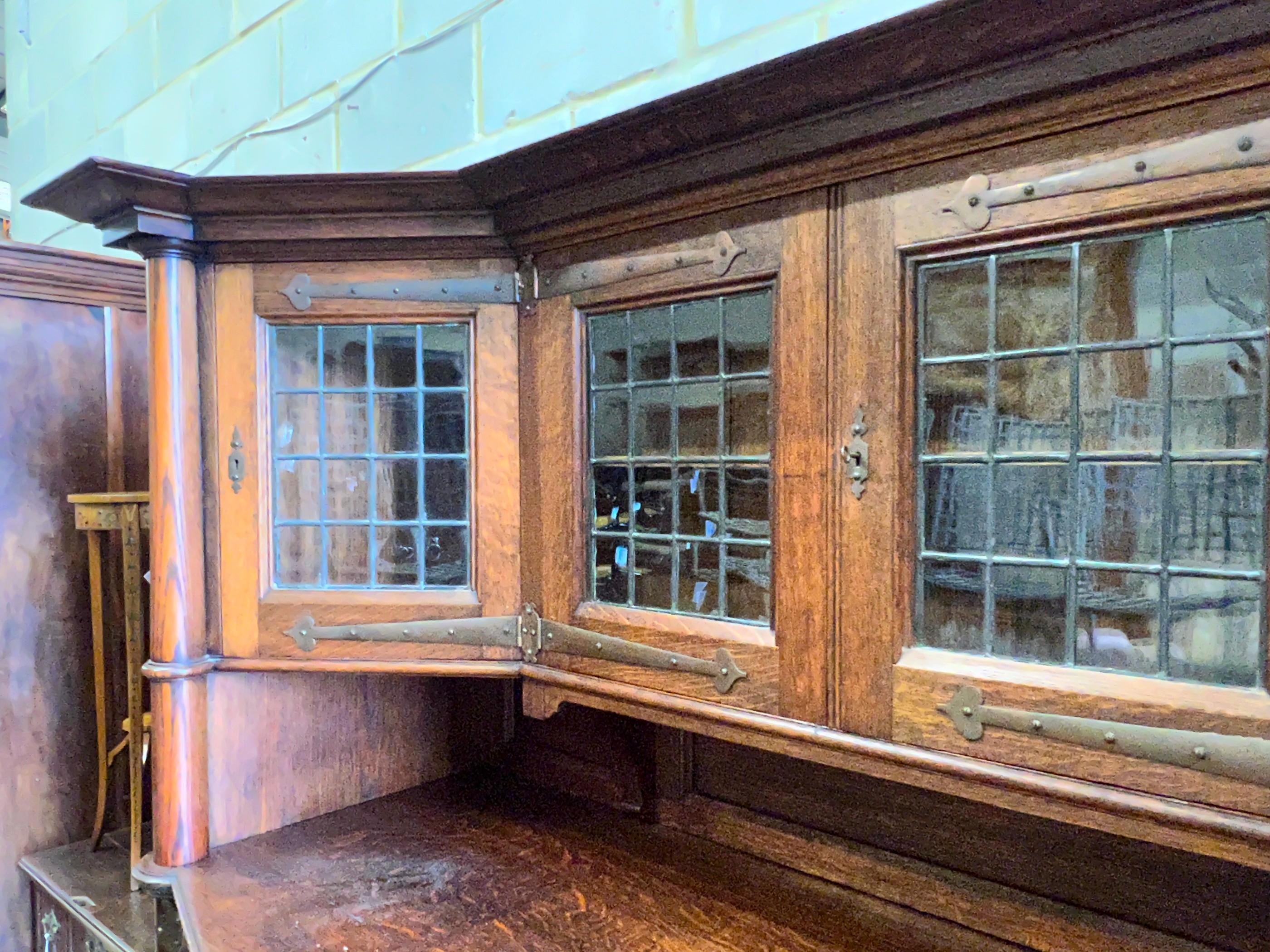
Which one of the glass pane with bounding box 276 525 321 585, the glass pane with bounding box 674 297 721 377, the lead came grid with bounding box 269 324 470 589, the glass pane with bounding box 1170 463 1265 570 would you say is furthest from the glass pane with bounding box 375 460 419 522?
the glass pane with bounding box 1170 463 1265 570

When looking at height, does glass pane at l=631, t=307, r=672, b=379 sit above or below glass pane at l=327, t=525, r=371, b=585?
above

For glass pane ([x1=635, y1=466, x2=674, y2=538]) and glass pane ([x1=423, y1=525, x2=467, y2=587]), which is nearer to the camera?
glass pane ([x1=635, y1=466, x2=674, y2=538])

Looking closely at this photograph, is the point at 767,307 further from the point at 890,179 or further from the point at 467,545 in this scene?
the point at 467,545

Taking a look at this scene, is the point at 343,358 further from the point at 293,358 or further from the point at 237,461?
the point at 237,461

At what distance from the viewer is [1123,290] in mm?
748

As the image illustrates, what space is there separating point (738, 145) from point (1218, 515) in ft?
1.91

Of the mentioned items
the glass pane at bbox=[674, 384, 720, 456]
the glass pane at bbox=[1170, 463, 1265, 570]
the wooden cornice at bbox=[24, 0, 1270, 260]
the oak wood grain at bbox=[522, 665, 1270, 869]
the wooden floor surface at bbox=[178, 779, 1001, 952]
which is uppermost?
the wooden cornice at bbox=[24, 0, 1270, 260]

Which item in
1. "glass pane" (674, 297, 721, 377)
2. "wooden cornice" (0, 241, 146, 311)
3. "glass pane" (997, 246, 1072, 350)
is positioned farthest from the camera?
"wooden cornice" (0, 241, 146, 311)

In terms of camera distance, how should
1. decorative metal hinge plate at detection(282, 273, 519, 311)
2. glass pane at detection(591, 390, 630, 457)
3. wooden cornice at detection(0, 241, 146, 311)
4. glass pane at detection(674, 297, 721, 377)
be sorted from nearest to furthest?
glass pane at detection(674, 297, 721, 377) → glass pane at detection(591, 390, 630, 457) → decorative metal hinge plate at detection(282, 273, 519, 311) → wooden cornice at detection(0, 241, 146, 311)

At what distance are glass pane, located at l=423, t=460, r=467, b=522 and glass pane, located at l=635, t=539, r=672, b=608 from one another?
30 centimetres

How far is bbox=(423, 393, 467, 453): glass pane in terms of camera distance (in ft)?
4.09

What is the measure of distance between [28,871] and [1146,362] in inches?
75.6

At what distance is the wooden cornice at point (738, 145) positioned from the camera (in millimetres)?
706

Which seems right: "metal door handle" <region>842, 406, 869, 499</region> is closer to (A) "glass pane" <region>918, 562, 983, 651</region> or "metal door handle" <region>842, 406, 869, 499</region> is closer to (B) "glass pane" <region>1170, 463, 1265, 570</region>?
(A) "glass pane" <region>918, 562, 983, 651</region>
